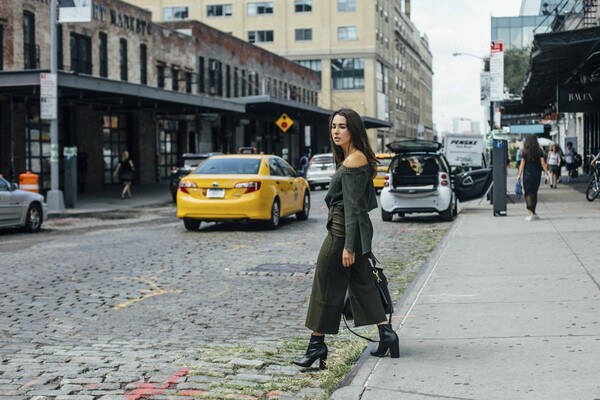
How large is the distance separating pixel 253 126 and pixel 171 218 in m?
37.0

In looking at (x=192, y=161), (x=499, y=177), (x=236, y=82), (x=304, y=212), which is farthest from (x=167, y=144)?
(x=499, y=177)

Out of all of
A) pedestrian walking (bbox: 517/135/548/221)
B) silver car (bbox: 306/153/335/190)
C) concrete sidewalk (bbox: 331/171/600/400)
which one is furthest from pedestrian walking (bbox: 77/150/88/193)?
concrete sidewalk (bbox: 331/171/600/400)

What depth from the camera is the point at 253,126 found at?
59469 millimetres

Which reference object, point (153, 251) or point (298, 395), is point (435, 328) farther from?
point (153, 251)

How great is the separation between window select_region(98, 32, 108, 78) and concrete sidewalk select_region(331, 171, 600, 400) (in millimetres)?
29098

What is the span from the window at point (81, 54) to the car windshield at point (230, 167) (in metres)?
20.8

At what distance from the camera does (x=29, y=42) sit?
34.0 m

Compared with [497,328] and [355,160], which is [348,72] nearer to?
[497,328]

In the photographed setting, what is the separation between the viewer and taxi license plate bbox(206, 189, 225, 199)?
1777 centimetres

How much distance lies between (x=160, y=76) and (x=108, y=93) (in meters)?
16.2

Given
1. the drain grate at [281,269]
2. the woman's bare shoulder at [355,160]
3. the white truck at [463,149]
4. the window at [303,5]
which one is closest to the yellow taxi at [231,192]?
Answer: the drain grate at [281,269]

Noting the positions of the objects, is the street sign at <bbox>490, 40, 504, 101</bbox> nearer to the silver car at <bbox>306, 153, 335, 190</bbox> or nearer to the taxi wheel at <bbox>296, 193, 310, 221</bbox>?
the taxi wheel at <bbox>296, 193, 310, 221</bbox>

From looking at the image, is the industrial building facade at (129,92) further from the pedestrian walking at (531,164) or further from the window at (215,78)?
the pedestrian walking at (531,164)

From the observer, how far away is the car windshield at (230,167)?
18.3 m
